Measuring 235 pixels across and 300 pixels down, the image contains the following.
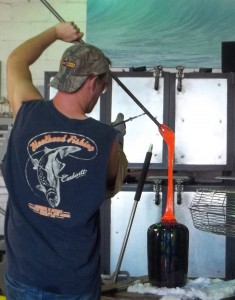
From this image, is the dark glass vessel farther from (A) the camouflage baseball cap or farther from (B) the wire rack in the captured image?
(A) the camouflage baseball cap

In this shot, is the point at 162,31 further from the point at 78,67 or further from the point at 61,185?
the point at 61,185

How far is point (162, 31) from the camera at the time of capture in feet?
13.3

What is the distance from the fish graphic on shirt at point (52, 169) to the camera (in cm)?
148

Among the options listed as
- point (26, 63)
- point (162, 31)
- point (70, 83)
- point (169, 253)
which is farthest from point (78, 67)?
point (162, 31)

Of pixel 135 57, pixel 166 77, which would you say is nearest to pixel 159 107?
pixel 166 77

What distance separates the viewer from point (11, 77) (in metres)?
1.67

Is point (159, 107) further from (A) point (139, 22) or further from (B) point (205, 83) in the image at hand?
(A) point (139, 22)

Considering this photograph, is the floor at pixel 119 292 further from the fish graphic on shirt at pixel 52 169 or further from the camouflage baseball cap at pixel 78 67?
the camouflage baseball cap at pixel 78 67

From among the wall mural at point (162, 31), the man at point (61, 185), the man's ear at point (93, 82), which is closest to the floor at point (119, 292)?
the man at point (61, 185)

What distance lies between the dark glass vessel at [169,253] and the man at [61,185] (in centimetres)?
53

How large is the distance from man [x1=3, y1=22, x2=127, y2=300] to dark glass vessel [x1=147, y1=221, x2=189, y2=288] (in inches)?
20.7

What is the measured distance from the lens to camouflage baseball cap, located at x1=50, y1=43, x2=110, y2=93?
5.09ft

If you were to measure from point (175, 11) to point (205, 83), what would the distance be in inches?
40.8

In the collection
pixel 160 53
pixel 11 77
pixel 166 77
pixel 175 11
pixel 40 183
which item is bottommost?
pixel 40 183
